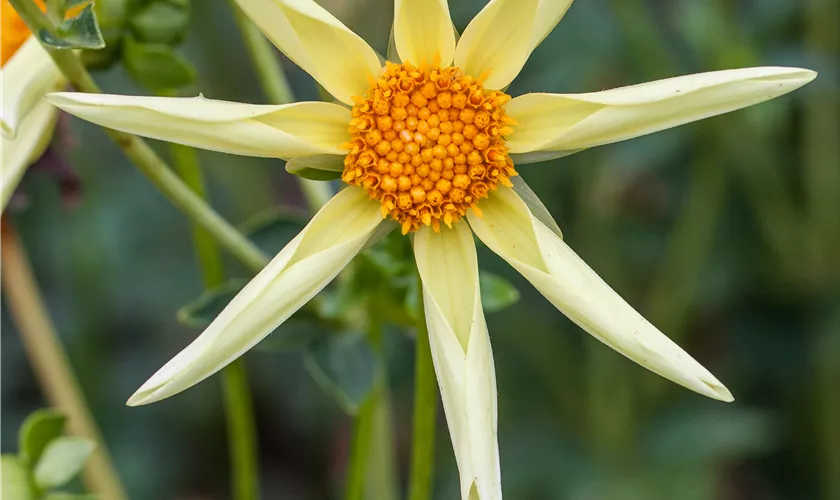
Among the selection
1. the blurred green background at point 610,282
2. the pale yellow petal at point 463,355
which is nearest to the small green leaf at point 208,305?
the pale yellow petal at point 463,355

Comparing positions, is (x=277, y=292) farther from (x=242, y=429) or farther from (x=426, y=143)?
(x=242, y=429)

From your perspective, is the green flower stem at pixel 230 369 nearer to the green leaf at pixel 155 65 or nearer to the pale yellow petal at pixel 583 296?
the green leaf at pixel 155 65

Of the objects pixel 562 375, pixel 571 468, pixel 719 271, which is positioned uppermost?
pixel 719 271

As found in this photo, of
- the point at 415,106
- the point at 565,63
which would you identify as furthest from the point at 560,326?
the point at 415,106

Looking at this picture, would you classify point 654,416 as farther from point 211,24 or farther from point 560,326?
point 211,24

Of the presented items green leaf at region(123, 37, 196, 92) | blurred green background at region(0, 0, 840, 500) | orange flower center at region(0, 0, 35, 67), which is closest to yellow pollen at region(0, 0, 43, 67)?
orange flower center at region(0, 0, 35, 67)

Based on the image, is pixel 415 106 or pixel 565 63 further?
pixel 565 63
